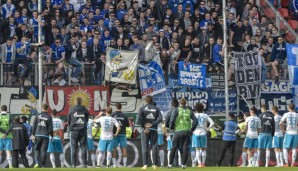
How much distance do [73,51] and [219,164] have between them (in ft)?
25.3

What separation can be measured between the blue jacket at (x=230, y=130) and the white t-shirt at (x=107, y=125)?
4766 mm

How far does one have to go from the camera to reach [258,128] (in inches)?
2215

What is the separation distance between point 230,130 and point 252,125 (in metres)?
1.03

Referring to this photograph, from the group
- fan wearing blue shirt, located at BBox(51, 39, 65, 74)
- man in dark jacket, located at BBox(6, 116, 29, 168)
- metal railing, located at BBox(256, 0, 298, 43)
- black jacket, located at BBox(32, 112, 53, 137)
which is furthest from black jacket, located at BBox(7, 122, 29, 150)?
metal railing, located at BBox(256, 0, 298, 43)

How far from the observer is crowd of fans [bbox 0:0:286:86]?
2378 inches

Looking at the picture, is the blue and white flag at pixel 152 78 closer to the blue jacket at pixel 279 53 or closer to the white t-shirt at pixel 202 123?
the blue jacket at pixel 279 53

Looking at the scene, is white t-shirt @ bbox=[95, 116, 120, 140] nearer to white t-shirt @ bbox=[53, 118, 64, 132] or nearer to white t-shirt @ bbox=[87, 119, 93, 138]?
white t-shirt @ bbox=[87, 119, 93, 138]

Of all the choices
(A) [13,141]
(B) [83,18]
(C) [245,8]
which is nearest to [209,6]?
(C) [245,8]

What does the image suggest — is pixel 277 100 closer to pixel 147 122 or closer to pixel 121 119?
pixel 121 119

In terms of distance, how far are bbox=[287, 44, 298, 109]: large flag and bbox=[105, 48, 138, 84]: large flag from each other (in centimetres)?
594

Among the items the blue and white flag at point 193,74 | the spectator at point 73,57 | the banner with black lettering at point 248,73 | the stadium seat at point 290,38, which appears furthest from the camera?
the stadium seat at point 290,38

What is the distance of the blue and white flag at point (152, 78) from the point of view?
60844 mm

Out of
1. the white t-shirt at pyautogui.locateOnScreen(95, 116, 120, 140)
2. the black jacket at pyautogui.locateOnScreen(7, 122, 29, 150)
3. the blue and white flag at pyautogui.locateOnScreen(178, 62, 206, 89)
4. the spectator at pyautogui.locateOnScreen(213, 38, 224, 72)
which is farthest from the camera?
the spectator at pyautogui.locateOnScreen(213, 38, 224, 72)

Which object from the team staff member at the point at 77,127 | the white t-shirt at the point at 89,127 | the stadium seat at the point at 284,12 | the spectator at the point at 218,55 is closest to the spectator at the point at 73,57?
the white t-shirt at the point at 89,127
